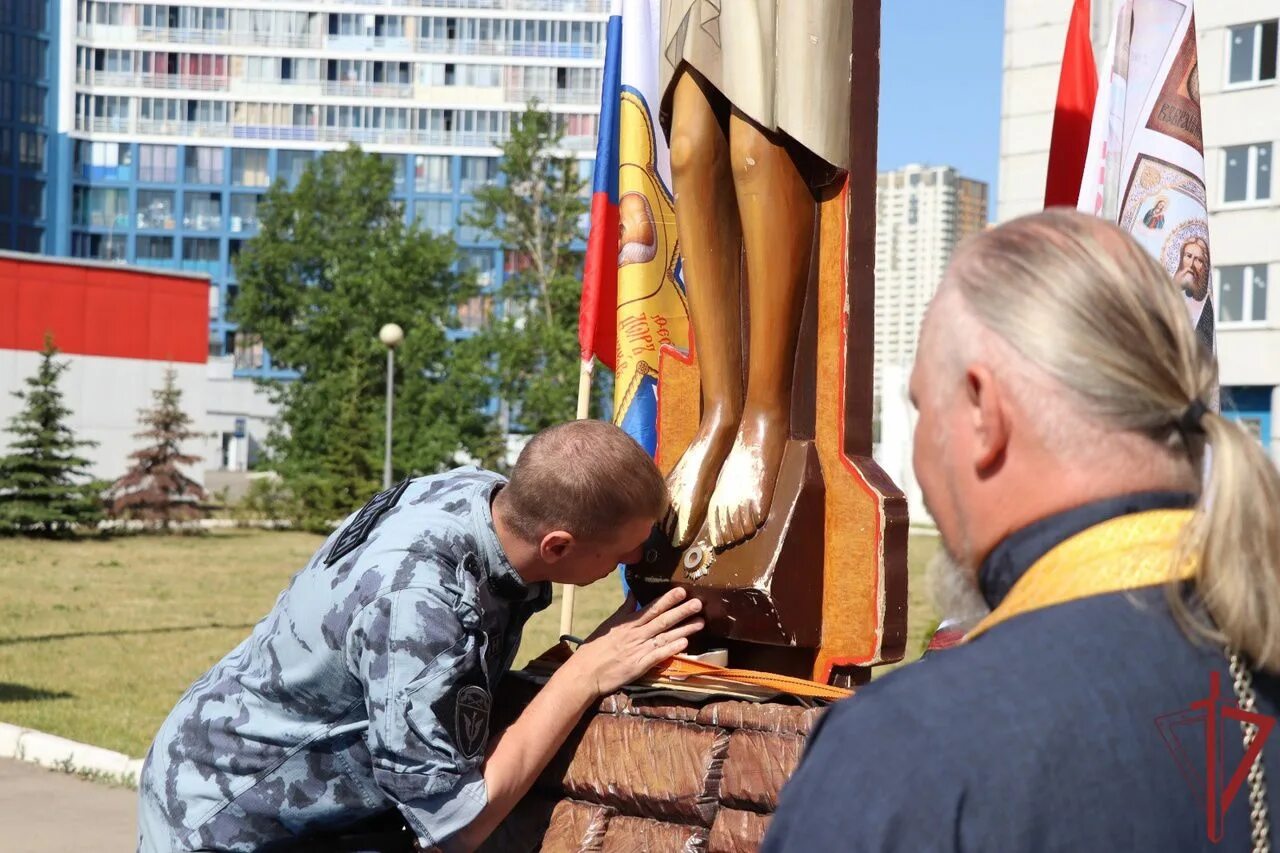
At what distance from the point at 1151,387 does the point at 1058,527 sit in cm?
12

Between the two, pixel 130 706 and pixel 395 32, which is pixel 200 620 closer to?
pixel 130 706

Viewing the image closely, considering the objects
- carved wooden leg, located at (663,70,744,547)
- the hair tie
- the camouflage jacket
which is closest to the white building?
carved wooden leg, located at (663,70,744,547)

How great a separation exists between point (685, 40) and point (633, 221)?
2.04 feet

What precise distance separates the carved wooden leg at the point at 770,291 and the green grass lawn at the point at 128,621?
5.20m

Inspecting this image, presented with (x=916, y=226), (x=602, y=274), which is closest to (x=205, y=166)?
(x=916, y=226)

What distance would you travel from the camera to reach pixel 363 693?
2449 millimetres

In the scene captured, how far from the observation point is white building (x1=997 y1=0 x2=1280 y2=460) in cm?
2812

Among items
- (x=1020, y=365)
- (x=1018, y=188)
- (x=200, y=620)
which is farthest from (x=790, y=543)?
(x=1018, y=188)

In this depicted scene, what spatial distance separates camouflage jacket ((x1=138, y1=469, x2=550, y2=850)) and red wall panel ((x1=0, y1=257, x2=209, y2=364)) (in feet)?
90.1

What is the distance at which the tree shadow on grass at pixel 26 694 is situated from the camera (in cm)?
878

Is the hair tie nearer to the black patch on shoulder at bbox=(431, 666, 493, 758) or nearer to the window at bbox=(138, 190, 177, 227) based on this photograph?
the black patch on shoulder at bbox=(431, 666, 493, 758)

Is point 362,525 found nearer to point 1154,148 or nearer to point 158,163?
point 1154,148

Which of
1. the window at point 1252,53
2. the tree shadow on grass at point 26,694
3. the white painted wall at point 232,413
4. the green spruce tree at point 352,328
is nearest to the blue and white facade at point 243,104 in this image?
the white painted wall at point 232,413

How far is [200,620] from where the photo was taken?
13.9 metres
